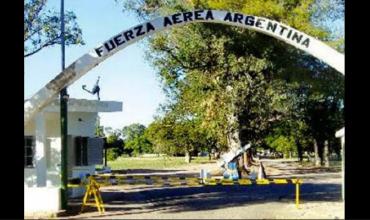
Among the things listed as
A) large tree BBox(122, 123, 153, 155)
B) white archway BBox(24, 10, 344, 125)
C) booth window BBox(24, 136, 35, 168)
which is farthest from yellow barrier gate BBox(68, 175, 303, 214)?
large tree BBox(122, 123, 153, 155)

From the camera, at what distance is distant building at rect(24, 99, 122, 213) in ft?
58.4

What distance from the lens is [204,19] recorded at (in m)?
14.3

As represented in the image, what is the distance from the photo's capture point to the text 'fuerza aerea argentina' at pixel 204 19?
14.0m

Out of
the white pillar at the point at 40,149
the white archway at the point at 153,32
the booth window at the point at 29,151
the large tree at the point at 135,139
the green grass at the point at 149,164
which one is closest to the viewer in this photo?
the white archway at the point at 153,32

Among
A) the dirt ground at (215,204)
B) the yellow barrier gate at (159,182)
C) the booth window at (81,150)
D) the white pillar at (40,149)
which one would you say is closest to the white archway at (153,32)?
the yellow barrier gate at (159,182)

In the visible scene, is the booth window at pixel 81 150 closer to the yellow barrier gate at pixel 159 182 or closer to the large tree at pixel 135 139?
the yellow barrier gate at pixel 159 182

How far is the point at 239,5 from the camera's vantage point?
69.2ft

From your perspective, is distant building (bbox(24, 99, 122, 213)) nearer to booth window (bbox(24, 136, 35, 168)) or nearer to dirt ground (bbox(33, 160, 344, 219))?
booth window (bbox(24, 136, 35, 168))

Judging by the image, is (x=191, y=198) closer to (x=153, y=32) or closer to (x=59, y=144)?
(x=59, y=144)

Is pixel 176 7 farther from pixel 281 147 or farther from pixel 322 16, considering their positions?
pixel 281 147

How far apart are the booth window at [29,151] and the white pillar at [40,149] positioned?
1287 mm

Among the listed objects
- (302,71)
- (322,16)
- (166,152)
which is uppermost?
(322,16)
